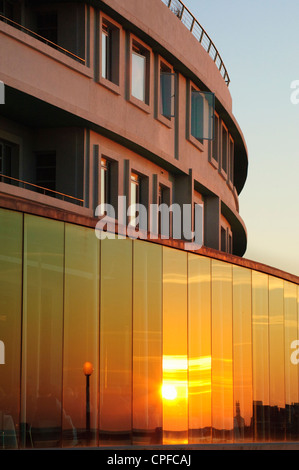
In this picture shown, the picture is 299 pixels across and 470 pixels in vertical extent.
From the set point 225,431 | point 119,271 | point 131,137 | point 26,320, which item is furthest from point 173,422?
point 131,137

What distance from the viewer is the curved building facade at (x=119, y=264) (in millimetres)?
19328

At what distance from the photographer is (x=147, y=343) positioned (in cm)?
2253

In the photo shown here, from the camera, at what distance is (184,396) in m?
23.5

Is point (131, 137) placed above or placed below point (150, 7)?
below

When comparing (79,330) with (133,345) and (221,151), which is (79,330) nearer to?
(133,345)

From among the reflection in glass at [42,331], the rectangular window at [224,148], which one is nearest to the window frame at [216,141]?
the rectangular window at [224,148]

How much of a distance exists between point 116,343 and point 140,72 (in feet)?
35.9

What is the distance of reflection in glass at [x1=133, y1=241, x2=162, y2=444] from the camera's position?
22000mm

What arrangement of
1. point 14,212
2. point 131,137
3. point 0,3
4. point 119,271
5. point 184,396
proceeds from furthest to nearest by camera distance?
point 131,137, point 0,3, point 184,396, point 119,271, point 14,212

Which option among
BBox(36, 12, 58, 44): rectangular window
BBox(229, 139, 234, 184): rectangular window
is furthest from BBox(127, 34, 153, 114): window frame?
BBox(229, 139, 234, 184): rectangular window

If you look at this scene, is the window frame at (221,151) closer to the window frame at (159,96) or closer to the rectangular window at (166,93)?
the window frame at (159,96)

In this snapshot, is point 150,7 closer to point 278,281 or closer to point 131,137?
point 131,137

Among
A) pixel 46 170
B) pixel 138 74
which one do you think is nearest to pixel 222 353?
pixel 46 170
